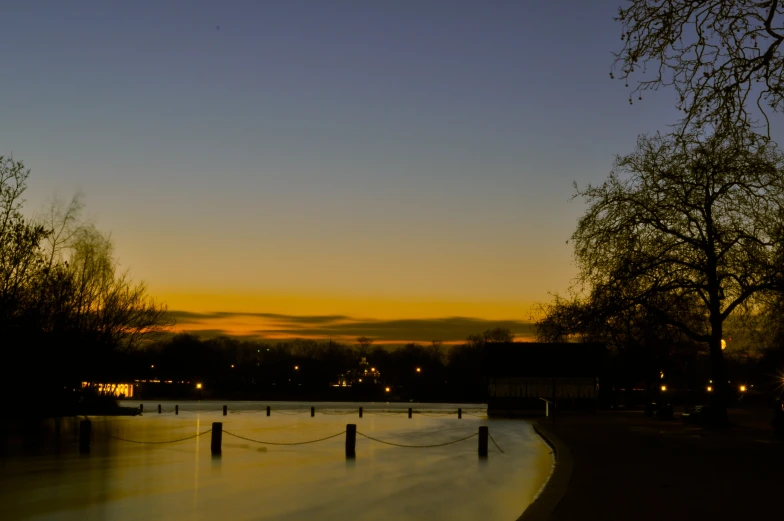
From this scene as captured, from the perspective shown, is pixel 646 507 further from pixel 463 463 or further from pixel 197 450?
pixel 197 450

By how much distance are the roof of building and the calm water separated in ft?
118

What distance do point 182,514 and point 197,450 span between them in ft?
49.7

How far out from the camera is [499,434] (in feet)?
128

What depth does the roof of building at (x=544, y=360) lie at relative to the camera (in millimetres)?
69625

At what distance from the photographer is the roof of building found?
2741 inches

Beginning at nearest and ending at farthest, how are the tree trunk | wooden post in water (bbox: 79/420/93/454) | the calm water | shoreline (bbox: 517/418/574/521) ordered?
shoreline (bbox: 517/418/574/521) → the calm water → wooden post in water (bbox: 79/420/93/454) → the tree trunk

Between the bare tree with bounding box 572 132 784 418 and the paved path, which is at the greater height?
the bare tree with bounding box 572 132 784 418

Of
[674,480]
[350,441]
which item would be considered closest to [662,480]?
[674,480]

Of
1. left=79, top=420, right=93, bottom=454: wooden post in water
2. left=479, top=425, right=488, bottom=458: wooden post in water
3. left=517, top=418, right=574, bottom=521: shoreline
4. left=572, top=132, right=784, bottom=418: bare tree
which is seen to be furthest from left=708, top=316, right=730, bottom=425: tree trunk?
left=79, top=420, right=93, bottom=454: wooden post in water

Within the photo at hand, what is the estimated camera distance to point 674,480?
16828 mm

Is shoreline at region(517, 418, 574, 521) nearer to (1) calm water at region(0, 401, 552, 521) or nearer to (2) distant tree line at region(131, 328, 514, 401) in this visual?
(1) calm water at region(0, 401, 552, 521)

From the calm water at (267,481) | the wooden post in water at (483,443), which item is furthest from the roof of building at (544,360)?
the wooden post in water at (483,443)

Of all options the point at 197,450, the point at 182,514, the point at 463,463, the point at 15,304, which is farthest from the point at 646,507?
the point at 15,304

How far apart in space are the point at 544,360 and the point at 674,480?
56.4m
